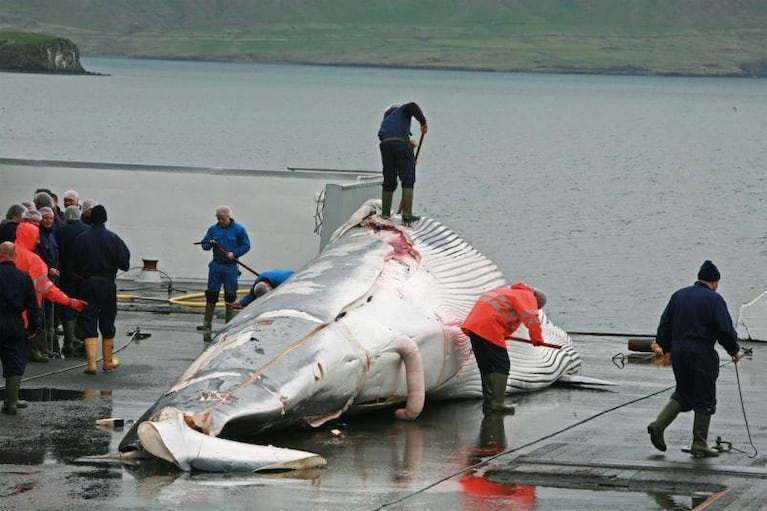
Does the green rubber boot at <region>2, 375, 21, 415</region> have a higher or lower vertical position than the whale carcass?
lower

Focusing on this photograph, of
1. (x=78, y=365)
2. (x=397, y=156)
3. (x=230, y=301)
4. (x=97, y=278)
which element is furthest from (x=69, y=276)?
(x=397, y=156)

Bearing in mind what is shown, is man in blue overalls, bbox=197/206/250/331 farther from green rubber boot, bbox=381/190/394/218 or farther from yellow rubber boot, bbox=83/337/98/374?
yellow rubber boot, bbox=83/337/98/374

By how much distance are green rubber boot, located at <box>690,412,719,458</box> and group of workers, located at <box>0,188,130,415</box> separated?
6533 mm

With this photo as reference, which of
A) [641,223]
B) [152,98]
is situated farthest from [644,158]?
[152,98]

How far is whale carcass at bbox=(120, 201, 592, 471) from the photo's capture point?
13562 mm

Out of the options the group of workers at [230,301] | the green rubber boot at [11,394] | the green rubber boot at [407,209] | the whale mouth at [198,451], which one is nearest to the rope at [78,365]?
the group of workers at [230,301]

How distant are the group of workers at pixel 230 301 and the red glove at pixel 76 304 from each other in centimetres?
1

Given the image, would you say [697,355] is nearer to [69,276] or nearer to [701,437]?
[701,437]

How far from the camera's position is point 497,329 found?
16.7 meters

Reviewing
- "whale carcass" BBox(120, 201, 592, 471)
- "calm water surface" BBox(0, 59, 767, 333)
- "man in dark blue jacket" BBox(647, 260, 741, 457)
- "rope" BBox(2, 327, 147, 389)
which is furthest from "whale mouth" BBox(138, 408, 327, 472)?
"calm water surface" BBox(0, 59, 767, 333)

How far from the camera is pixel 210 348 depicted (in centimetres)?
1531

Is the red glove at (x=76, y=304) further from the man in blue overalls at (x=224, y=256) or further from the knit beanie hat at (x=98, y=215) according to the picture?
the man in blue overalls at (x=224, y=256)

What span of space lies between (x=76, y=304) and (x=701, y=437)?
7.40 m

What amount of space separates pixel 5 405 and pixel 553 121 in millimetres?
152022
